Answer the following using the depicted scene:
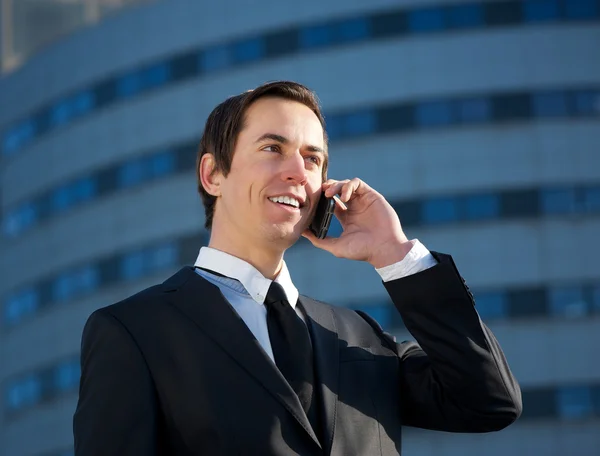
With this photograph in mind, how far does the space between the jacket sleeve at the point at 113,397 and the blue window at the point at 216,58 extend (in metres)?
38.0

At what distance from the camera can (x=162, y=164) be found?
136 ft

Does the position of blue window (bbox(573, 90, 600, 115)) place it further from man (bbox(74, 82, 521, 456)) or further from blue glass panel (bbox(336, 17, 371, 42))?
man (bbox(74, 82, 521, 456))

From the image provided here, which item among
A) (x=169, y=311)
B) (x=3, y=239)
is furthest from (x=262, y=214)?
(x=3, y=239)

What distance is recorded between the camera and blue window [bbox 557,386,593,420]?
1421 inches

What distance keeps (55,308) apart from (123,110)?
27.4 ft

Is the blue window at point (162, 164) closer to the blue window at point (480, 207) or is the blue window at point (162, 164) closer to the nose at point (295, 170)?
the blue window at point (480, 207)

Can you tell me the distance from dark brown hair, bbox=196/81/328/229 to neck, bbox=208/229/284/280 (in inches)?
10.9

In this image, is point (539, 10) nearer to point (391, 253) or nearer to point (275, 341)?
point (391, 253)

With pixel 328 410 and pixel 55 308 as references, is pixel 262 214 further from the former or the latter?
pixel 55 308

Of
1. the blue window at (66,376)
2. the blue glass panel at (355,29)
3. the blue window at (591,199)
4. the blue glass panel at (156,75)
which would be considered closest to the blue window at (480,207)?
the blue window at (591,199)

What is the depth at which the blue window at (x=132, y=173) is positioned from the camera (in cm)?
4188

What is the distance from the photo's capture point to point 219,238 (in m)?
3.88

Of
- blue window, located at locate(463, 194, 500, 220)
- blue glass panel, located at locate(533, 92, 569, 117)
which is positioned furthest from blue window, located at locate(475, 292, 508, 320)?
blue glass panel, located at locate(533, 92, 569, 117)

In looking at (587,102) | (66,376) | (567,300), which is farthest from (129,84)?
(567,300)
